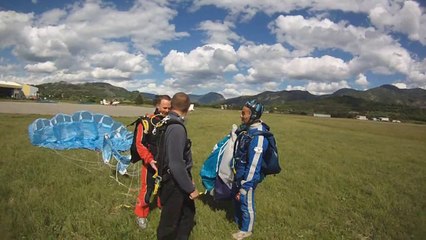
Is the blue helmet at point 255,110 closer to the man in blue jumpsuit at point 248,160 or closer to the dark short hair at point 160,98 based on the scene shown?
the man in blue jumpsuit at point 248,160

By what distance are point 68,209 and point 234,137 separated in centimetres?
397

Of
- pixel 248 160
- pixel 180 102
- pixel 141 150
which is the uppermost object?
pixel 180 102

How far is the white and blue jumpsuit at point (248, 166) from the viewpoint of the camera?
6.50 m

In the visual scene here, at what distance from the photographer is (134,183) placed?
35.4 ft

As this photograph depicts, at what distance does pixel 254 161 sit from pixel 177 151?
7.32 feet

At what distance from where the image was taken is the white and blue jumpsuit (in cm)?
650

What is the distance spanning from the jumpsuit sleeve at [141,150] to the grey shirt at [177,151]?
2009 mm

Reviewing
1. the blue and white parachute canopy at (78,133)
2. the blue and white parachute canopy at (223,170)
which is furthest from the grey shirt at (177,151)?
the blue and white parachute canopy at (78,133)

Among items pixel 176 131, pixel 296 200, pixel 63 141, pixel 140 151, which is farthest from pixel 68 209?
pixel 63 141

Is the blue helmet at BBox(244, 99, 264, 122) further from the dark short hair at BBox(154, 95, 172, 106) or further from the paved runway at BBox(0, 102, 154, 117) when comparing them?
the paved runway at BBox(0, 102, 154, 117)

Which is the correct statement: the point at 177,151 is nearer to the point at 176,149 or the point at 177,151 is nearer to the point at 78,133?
the point at 176,149

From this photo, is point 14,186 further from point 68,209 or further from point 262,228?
point 262,228

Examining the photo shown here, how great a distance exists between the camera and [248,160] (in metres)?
6.61

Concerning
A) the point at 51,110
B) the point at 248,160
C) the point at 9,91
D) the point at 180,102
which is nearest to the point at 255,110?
the point at 248,160
